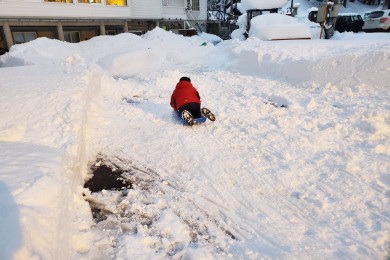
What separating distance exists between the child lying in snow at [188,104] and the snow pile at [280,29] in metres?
8.97

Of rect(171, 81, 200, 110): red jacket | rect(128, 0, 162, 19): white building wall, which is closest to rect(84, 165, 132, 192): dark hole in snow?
rect(171, 81, 200, 110): red jacket

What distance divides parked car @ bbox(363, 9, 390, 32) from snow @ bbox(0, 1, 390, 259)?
1166 centimetres

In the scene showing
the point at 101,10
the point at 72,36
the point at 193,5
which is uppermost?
the point at 193,5

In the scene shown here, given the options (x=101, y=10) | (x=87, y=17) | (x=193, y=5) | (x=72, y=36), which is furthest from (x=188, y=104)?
(x=193, y=5)

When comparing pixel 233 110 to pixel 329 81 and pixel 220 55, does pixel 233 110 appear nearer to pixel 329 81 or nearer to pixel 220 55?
pixel 329 81

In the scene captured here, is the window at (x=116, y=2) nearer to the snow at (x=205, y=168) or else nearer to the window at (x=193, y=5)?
the window at (x=193, y=5)

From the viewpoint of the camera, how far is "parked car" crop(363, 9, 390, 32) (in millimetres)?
15562

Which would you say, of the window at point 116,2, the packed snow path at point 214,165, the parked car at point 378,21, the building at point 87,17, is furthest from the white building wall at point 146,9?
the parked car at point 378,21

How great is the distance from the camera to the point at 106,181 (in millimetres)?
3438

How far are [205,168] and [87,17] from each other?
1580 centimetres

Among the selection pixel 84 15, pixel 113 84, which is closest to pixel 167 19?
pixel 84 15

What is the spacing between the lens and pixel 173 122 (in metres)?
5.32

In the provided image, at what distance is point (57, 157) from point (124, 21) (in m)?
17.2

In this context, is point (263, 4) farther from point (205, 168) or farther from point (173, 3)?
point (205, 168)
